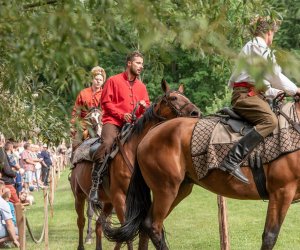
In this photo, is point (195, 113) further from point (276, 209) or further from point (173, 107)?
point (276, 209)

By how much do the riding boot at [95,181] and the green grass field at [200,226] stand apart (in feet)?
3.84

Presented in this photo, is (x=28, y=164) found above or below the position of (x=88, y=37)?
below

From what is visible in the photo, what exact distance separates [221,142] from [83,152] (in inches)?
135

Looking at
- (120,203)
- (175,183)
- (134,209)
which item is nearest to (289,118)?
(175,183)

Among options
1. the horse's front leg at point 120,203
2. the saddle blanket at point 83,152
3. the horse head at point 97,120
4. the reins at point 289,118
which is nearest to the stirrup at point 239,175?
the reins at point 289,118

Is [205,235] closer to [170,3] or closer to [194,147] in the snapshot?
[194,147]

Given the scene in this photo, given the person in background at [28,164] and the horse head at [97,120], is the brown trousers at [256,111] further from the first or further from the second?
the person in background at [28,164]

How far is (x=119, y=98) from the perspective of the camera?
11.9 meters

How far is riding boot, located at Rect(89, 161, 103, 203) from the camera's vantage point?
1191 cm

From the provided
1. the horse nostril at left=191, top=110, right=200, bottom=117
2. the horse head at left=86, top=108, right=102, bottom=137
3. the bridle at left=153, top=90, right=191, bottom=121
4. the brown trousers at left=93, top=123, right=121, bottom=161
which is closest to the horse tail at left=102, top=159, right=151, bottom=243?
the bridle at left=153, top=90, right=191, bottom=121

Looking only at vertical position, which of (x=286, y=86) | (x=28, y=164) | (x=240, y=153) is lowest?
(x=28, y=164)

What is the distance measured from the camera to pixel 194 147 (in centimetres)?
1000

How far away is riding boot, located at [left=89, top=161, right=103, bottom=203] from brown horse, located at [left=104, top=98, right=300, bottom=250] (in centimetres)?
124

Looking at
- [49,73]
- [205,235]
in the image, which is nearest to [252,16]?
[49,73]
